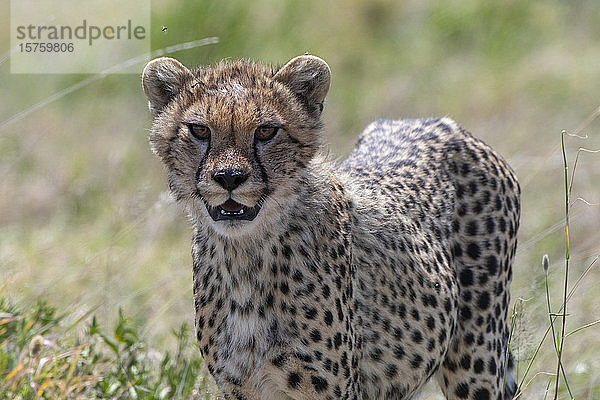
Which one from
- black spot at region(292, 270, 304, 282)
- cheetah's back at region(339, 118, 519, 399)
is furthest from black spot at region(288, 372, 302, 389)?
cheetah's back at region(339, 118, 519, 399)

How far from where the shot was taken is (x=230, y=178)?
3.51 m

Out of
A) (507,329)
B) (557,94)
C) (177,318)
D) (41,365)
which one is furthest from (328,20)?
(41,365)

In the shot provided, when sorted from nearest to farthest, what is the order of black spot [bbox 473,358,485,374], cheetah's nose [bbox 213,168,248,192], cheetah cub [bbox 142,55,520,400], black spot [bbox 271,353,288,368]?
cheetah's nose [bbox 213,168,248,192]
cheetah cub [bbox 142,55,520,400]
black spot [bbox 271,353,288,368]
black spot [bbox 473,358,485,374]

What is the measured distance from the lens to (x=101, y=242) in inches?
285

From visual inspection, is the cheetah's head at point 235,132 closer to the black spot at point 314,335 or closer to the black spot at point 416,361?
the black spot at point 314,335

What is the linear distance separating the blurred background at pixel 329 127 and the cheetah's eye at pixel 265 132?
1.57 meters

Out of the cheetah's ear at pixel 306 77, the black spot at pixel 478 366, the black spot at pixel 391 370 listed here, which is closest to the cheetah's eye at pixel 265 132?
the cheetah's ear at pixel 306 77

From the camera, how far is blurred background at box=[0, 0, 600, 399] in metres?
6.23

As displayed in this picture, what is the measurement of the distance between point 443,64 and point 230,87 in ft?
23.7

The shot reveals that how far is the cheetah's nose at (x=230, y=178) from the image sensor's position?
3502 millimetres

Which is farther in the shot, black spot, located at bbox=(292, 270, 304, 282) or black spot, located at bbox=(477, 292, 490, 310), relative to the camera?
black spot, located at bbox=(477, 292, 490, 310)

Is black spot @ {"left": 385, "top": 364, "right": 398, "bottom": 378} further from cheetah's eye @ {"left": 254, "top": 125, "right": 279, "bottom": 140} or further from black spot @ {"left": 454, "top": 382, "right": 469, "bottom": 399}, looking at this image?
cheetah's eye @ {"left": 254, "top": 125, "right": 279, "bottom": 140}

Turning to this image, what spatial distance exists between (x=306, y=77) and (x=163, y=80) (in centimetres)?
54

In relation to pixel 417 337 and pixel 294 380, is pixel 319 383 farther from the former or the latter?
pixel 417 337
